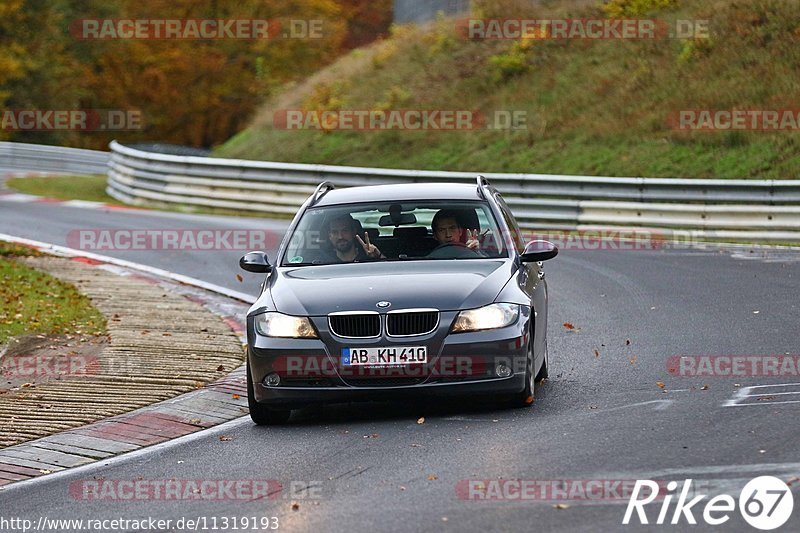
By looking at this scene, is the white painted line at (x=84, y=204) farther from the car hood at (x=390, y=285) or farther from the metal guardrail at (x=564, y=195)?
the car hood at (x=390, y=285)

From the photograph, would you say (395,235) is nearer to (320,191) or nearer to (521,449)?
(320,191)

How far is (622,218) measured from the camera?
23750 mm

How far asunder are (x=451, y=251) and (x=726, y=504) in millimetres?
4203

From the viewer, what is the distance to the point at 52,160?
47.8m

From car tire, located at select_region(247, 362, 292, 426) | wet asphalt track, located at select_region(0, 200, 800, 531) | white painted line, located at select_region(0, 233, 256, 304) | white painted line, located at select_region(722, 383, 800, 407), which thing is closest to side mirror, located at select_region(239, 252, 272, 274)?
car tire, located at select_region(247, 362, 292, 426)

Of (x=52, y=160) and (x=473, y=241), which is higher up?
(x=52, y=160)

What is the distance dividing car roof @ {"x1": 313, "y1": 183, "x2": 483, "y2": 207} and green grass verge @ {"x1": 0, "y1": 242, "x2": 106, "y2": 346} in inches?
153

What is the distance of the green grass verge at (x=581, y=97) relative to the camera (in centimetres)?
2717

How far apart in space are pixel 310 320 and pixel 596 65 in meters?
24.4

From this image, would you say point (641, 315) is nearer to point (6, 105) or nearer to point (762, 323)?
point (762, 323)

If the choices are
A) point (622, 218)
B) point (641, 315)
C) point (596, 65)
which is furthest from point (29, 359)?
point (596, 65)

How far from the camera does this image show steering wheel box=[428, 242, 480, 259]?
10609 mm

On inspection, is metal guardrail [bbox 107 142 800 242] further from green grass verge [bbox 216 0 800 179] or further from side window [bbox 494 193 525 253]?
side window [bbox 494 193 525 253]

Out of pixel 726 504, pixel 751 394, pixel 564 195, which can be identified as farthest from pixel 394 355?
pixel 564 195
